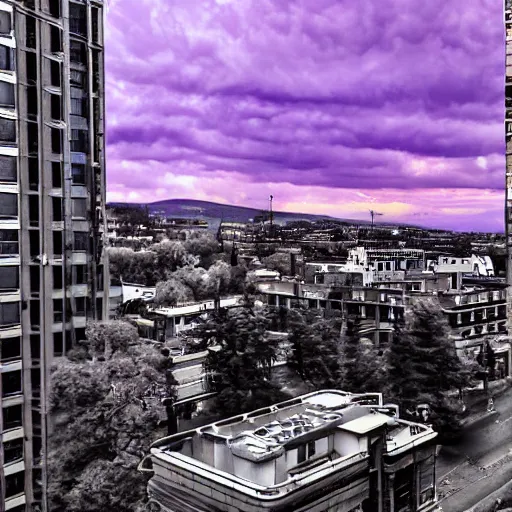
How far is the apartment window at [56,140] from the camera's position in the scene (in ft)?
10.0

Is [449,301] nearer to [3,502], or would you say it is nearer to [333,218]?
[333,218]

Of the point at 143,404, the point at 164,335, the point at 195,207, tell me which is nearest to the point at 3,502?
the point at 143,404

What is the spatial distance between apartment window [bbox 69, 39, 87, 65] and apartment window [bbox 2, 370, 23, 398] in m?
1.61

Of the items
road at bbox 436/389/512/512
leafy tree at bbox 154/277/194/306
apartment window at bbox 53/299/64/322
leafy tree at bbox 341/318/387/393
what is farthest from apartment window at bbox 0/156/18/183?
road at bbox 436/389/512/512

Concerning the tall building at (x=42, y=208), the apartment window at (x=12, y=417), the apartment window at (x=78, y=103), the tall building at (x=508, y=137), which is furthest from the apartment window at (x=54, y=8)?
the tall building at (x=508, y=137)

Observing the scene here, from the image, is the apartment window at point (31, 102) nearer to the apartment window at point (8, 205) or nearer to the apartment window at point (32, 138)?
the apartment window at point (32, 138)

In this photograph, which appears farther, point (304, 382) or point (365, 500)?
point (304, 382)

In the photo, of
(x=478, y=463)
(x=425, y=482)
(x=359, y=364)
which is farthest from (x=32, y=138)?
(x=478, y=463)

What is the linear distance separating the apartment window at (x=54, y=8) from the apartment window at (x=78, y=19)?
2.7 inches

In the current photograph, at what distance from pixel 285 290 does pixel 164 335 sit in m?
0.76

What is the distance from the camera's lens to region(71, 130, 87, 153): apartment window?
10.3 feet

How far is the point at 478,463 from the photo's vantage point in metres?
3.54

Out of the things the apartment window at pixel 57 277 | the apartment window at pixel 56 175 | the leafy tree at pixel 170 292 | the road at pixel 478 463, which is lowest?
the road at pixel 478 463

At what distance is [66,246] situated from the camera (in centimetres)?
313
